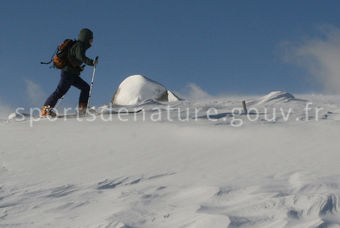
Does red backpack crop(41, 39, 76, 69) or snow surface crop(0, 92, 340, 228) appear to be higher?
red backpack crop(41, 39, 76, 69)

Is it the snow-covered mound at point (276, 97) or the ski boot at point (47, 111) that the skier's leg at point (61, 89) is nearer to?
the ski boot at point (47, 111)

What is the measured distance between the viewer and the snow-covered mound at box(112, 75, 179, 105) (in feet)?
50.9

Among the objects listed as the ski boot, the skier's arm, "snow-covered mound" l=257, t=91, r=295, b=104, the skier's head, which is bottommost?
the ski boot

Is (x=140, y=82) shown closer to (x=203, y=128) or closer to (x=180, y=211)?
(x=203, y=128)

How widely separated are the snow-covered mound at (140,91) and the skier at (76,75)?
6.65m

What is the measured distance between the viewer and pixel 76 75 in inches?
328

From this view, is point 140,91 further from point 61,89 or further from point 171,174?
point 171,174

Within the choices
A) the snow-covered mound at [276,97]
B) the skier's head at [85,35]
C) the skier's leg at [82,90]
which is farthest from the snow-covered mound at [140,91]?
the skier's head at [85,35]

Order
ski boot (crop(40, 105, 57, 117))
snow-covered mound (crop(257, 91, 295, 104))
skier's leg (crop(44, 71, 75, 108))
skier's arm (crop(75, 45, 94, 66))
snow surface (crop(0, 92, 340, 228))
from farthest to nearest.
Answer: snow-covered mound (crop(257, 91, 295, 104)) → ski boot (crop(40, 105, 57, 117)) → skier's leg (crop(44, 71, 75, 108)) → skier's arm (crop(75, 45, 94, 66)) → snow surface (crop(0, 92, 340, 228))

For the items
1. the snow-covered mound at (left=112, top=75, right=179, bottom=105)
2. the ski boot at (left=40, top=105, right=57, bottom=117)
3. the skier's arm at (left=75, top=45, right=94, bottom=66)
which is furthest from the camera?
the snow-covered mound at (left=112, top=75, right=179, bottom=105)

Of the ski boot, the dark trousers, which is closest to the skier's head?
the dark trousers

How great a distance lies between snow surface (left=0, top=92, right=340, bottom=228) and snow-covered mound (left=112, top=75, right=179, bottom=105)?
8158 millimetres

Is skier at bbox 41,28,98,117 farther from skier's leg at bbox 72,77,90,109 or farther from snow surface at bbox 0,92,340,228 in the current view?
snow surface at bbox 0,92,340,228

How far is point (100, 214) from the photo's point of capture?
10.3 feet
